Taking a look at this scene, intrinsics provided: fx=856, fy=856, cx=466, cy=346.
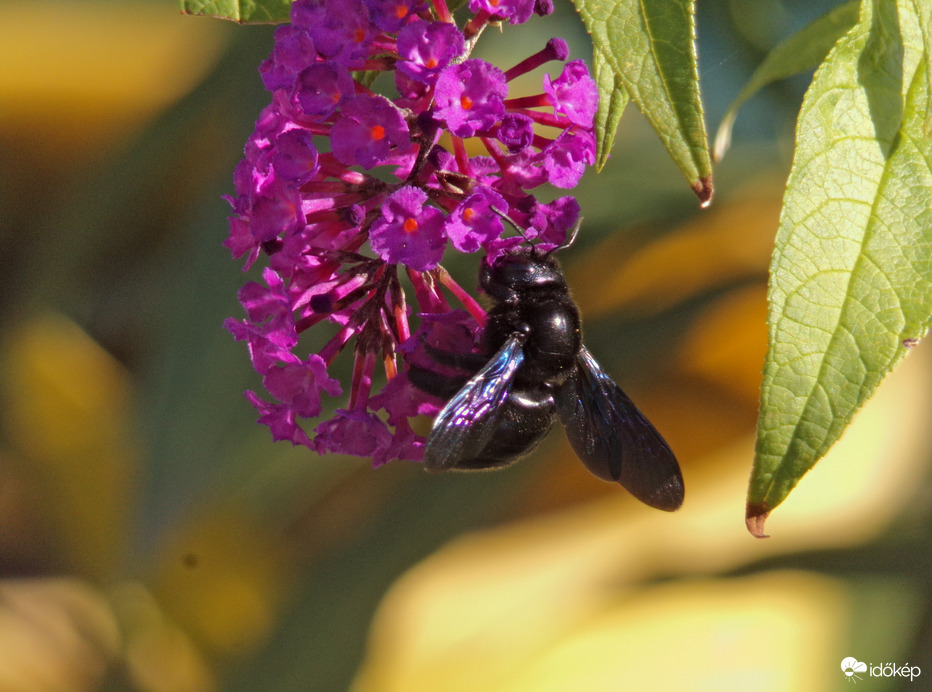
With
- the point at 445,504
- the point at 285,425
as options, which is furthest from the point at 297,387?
the point at 445,504

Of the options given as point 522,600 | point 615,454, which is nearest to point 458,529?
point 522,600

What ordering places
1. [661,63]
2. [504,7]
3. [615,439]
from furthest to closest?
[615,439]
[504,7]
[661,63]

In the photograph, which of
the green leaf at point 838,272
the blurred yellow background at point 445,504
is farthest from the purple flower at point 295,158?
the blurred yellow background at point 445,504

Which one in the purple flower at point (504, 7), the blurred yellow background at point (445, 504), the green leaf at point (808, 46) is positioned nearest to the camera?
the purple flower at point (504, 7)

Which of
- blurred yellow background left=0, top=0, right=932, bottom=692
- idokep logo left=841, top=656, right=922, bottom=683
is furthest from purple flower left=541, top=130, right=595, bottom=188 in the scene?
idokep logo left=841, top=656, right=922, bottom=683

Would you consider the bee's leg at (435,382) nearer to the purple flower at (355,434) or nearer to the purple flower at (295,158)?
the purple flower at (355,434)

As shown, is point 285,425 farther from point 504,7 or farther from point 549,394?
point 504,7

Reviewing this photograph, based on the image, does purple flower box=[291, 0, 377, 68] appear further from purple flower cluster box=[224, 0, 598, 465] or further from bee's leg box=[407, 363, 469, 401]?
bee's leg box=[407, 363, 469, 401]

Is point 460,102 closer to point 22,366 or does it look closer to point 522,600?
point 522,600
